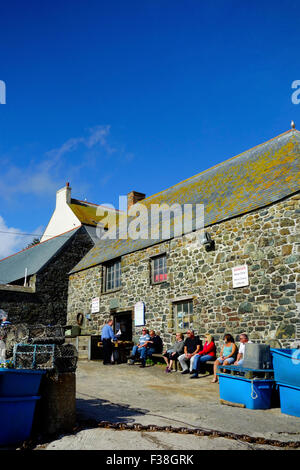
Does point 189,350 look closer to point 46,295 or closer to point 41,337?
point 41,337

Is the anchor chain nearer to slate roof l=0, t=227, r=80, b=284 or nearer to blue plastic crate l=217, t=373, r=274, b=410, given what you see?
blue plastic crate l=217, t=373, r=274, b=410

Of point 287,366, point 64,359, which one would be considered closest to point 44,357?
point 64,359

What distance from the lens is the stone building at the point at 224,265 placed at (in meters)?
11.4

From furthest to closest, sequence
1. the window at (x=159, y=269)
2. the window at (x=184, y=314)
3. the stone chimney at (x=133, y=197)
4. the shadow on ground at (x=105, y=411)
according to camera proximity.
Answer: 1. the stone chimney at (x=133, y=197)
2. the window at (x=159, y=269)
3. the window at (x=184, y=314)
4. the shadow on ground at (x=105, y=411)

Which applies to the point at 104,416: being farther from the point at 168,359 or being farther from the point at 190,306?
the point at 190,306

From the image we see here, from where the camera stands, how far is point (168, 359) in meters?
12.9

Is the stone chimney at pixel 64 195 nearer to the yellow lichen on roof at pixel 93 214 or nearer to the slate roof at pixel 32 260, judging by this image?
the yellow lichen on roof at pixel 93 214

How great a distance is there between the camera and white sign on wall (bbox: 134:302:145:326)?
15734 millimetres

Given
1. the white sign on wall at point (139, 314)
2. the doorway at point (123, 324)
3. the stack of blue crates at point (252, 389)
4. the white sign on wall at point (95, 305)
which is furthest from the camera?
the white sign on wall at point (95, 305)

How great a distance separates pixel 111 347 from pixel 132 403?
22.3ft

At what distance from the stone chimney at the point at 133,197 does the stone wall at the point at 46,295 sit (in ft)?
12.5

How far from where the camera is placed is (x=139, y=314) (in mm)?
15922

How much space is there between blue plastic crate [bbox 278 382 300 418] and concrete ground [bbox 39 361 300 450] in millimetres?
141

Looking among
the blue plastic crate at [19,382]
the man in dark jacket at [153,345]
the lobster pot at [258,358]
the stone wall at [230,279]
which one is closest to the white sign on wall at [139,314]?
the stone wall at [230,279]
